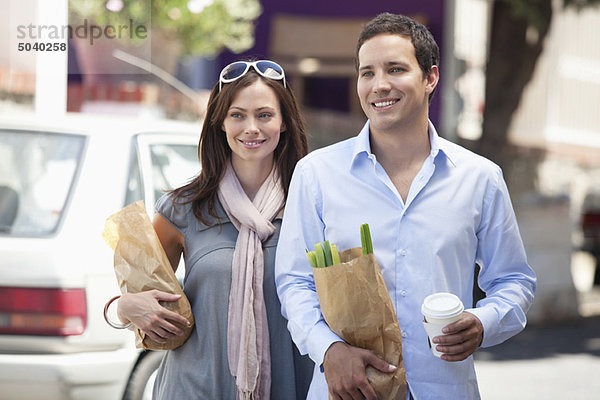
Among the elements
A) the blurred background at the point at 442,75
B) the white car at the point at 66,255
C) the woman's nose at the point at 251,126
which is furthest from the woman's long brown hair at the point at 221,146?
the blurred background at the point at 442,75

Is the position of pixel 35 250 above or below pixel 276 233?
below

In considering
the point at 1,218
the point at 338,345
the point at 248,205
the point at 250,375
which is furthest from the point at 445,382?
the point at 1,218

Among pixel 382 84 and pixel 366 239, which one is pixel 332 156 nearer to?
pixel 382 84

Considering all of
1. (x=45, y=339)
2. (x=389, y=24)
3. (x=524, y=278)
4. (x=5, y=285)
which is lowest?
(x=45, y=339)

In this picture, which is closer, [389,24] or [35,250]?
[389,24]

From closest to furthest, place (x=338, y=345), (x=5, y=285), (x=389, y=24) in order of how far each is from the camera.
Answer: (x=338, y=345), (x=389, y=24), (x=5, y=285)

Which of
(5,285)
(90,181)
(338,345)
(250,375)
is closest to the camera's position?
(338,345)

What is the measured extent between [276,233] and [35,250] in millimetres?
1542

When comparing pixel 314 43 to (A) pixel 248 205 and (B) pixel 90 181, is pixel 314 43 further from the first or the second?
(A) pixel 248 205

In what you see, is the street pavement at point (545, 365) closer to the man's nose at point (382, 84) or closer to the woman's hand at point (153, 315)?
the woman's hand at point (153, 315)

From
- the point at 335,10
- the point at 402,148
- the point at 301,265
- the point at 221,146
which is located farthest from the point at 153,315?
the point at 335,10

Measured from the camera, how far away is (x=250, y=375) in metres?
2.68

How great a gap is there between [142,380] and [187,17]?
7.71 metres

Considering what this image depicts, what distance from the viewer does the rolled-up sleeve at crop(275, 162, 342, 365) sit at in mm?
2336
